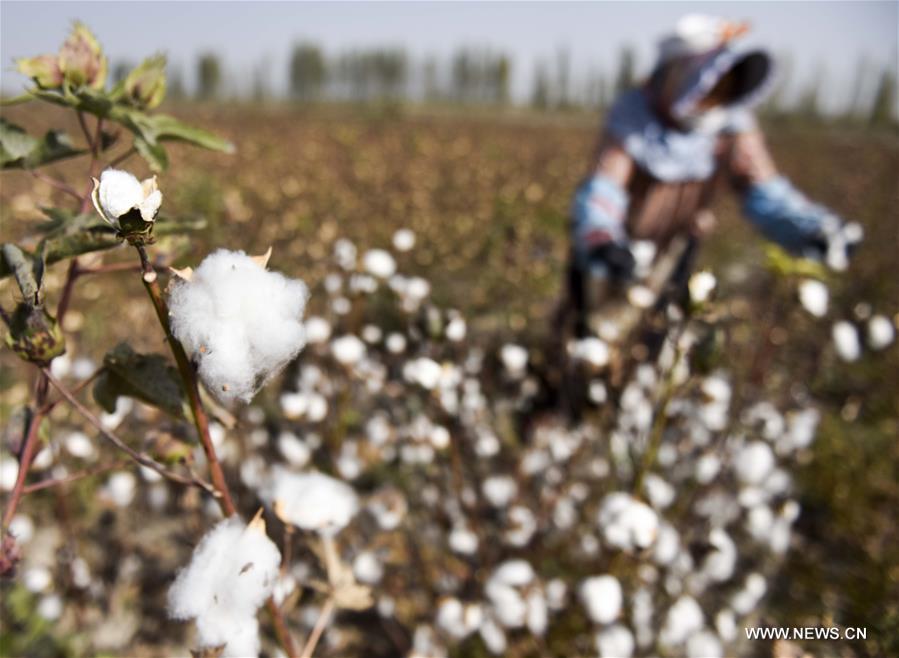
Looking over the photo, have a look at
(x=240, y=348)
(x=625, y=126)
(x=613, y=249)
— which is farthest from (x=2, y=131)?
(x=625, y=126)

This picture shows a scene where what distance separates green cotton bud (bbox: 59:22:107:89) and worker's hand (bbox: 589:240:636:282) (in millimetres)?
1066

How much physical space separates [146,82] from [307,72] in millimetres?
55642

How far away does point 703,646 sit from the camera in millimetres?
1206

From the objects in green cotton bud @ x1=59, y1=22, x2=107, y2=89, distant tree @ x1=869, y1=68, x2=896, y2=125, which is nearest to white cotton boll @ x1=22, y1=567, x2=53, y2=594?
green cotton bud @ x1=59, y1=22, x2=107, y2=89

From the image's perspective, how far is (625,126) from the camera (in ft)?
6.52

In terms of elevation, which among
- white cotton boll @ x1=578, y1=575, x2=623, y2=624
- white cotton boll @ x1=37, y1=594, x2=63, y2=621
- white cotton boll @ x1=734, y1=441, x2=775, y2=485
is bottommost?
white cotton boll @ x1=37, y1=594, x2=63, y2=621

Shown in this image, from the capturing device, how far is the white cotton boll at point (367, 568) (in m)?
1.41

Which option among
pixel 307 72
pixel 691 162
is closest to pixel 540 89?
pixel 307 72

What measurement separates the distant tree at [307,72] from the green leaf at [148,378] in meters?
54.4

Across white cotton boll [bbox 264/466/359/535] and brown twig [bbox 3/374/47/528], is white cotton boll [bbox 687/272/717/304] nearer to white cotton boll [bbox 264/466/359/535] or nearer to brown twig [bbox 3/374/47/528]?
white cotton boll [bbox 264/466/359/535]

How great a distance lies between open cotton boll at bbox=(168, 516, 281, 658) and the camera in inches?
18.6

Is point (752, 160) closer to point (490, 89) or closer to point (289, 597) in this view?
point (289, 597)

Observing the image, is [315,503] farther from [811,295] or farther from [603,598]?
[811,295]

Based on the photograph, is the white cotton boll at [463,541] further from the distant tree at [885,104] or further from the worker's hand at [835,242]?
the distant tree at [885,104]
